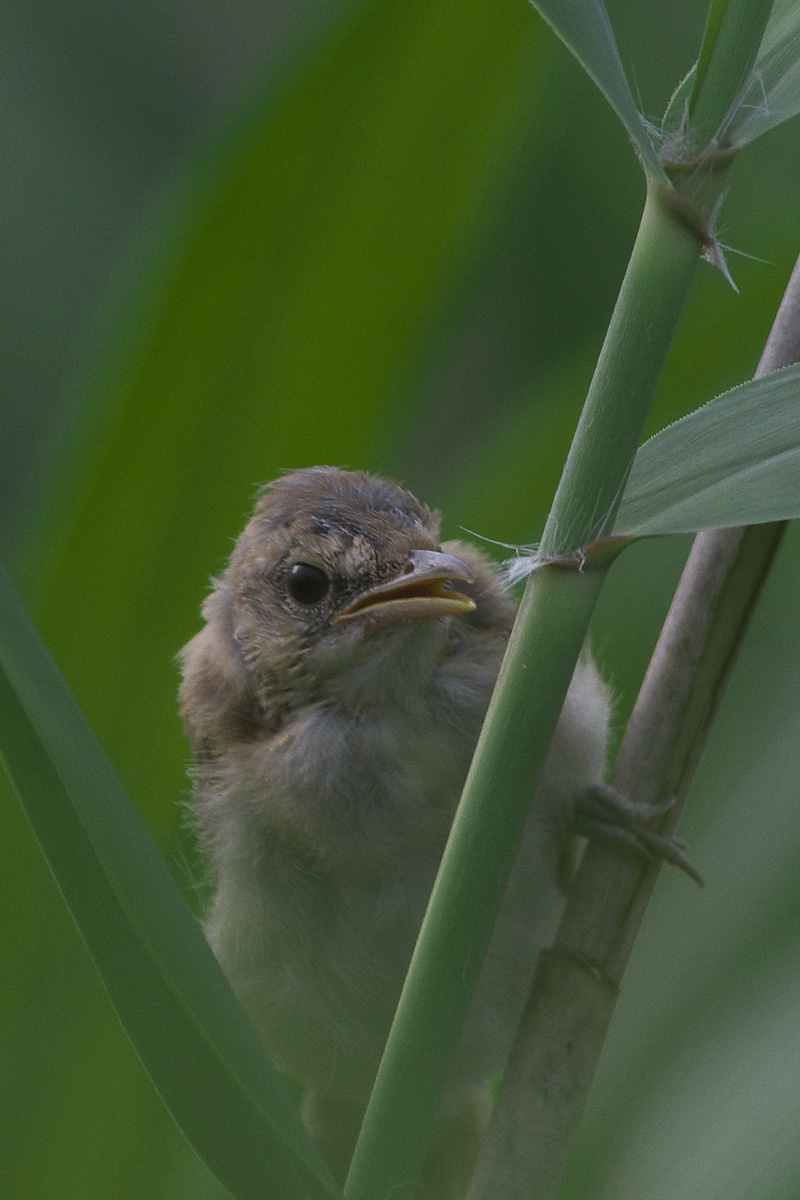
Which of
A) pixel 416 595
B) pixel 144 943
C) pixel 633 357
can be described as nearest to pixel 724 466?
pixel 633 357

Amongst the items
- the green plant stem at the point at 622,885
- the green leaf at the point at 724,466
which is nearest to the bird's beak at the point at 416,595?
the green plant stem at the point at 622,885

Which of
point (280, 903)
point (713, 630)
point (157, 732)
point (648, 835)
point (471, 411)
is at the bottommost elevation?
point (280, 903)

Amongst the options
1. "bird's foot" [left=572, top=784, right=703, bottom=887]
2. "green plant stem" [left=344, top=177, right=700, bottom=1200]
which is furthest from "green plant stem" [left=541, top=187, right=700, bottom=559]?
"bird's foot" [left=572, top=784, right=703, bottom=887]

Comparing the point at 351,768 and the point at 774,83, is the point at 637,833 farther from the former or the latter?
the point at 774,83

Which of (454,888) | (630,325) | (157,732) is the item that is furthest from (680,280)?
(157,732)

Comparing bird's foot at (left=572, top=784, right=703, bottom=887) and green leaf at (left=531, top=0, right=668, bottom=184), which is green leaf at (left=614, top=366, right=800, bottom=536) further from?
bird's foot at (left=572, top=784, right=703, bottom=887)

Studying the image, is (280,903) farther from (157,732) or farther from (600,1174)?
(600,1174)
